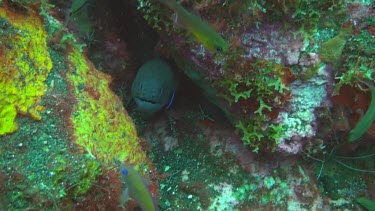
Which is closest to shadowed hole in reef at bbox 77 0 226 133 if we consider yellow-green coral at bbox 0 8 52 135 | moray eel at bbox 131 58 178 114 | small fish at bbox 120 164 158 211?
moray eel at bbox 131 58 178 114

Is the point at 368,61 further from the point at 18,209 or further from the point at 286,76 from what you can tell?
the point at 18,209

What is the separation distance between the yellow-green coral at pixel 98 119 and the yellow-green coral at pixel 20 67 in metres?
0.23

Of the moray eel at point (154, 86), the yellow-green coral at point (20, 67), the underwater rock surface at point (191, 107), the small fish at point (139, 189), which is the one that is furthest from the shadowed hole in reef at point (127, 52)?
the small fish at point (139, 189)

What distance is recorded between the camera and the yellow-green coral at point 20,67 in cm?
221

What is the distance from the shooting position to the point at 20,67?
234 centimetres

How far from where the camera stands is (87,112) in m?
2.51

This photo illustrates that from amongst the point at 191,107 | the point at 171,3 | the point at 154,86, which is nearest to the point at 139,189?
the point at 171,3

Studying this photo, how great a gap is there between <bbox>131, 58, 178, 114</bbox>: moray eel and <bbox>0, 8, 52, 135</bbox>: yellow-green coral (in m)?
1.32

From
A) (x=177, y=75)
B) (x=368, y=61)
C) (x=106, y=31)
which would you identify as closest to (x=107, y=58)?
(x=106, y=31)

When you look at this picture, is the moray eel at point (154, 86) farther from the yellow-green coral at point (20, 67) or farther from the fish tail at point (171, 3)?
the yellow-green coral at point (20, 67)

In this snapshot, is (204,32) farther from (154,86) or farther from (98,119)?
(154,86)

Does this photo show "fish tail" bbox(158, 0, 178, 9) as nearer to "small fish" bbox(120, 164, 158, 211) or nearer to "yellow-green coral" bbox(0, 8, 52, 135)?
"yellow-green coral" bbox(0, 8, 52, 135)

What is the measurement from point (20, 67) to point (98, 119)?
645mm

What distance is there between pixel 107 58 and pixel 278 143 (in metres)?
2.22
